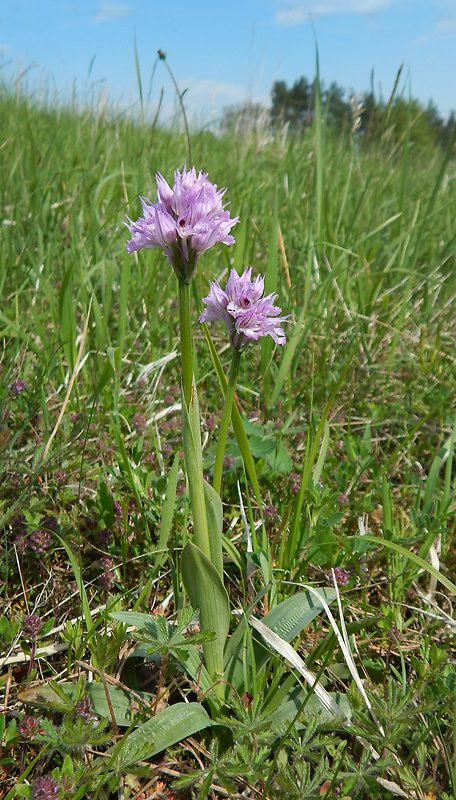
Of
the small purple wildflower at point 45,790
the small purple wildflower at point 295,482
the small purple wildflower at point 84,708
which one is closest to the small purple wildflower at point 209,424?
the small purple wildflower at point 295,482

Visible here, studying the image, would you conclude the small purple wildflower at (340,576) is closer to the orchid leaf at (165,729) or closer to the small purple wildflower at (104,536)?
the orchid leaf at (165,729)

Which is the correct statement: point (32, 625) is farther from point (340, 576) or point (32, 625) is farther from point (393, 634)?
point (393, 634)

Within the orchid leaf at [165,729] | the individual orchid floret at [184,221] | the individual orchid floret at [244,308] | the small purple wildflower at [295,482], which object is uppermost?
the individual orchid floret at [184,221]

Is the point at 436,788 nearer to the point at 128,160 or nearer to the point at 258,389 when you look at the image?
the point at 258,389

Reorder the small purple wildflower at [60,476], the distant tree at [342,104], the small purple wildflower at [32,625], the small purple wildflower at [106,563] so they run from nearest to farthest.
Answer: the small purple wildflower at [32,625] < the small purple wildflower at [106,563] < the small purple wildflower at [60,476] < the distant tree at [342,104]

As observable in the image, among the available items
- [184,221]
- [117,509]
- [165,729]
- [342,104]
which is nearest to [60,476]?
[117,509]

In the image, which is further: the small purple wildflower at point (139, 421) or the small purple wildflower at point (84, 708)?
the small purple wildflower at point (139, 421)

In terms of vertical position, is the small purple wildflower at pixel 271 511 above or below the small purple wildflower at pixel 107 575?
above
